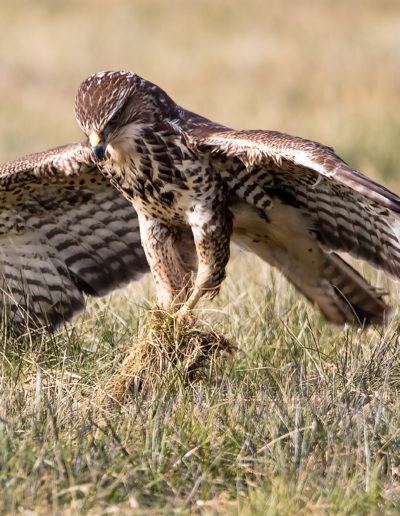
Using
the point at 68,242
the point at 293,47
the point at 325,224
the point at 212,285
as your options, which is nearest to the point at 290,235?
the point at 325,224

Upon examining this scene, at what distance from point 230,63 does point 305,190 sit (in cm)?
1442

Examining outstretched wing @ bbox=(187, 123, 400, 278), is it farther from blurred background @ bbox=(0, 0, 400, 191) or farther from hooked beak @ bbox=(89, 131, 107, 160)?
blurred background @ bbox=(0, 0, 400, 191)

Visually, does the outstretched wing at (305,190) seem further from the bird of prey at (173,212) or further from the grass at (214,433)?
the grass at (214,433)

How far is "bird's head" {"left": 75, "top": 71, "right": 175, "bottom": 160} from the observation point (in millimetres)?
4031

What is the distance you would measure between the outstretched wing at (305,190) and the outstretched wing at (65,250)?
1.07m

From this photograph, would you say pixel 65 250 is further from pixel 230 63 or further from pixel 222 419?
pixel 230 63

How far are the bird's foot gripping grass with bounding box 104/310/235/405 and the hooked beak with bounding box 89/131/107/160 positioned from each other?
886mm

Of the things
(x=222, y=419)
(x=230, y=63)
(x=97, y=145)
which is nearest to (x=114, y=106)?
(x=97, y=145)

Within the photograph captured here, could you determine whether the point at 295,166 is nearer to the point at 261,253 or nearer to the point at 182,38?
the point at 261,253

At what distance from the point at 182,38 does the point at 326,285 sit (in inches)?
663

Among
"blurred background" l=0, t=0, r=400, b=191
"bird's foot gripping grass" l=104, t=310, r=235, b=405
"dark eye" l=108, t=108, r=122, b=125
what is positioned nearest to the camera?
"dark eye" l=108, t=108, r=122, b=125

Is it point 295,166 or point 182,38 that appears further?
point 182,38

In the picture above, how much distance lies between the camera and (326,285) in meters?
5.02

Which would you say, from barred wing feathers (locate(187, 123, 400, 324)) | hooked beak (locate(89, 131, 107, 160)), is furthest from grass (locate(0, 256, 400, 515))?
hooked beak (locate(89, 131, 107, 160))
